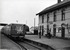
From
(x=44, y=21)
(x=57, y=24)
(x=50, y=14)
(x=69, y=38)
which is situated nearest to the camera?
(x=69, y=38)

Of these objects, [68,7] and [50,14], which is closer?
[68,7]

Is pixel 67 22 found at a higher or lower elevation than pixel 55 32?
higher

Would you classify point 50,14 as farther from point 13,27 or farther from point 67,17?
point 13,27

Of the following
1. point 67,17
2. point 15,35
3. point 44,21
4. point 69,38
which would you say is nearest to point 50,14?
point 44,21

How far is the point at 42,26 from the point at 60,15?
9.13 metres

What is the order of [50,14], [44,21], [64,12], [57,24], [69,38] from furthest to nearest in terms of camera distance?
[44,21]
[50,14]
[57,24]
[64,12]
[69,38]

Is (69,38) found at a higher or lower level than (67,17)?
lower

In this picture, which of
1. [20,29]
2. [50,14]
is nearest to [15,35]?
[20,29]

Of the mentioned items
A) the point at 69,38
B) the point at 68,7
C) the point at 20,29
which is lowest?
the point at 69,38

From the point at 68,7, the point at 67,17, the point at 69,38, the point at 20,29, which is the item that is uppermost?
the point at 68,7

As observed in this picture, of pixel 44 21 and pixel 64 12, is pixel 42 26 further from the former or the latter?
pixel 64 12

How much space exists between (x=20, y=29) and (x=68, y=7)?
31.0 ft

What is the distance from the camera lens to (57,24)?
25.4 m

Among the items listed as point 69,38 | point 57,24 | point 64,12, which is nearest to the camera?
point 69,38
